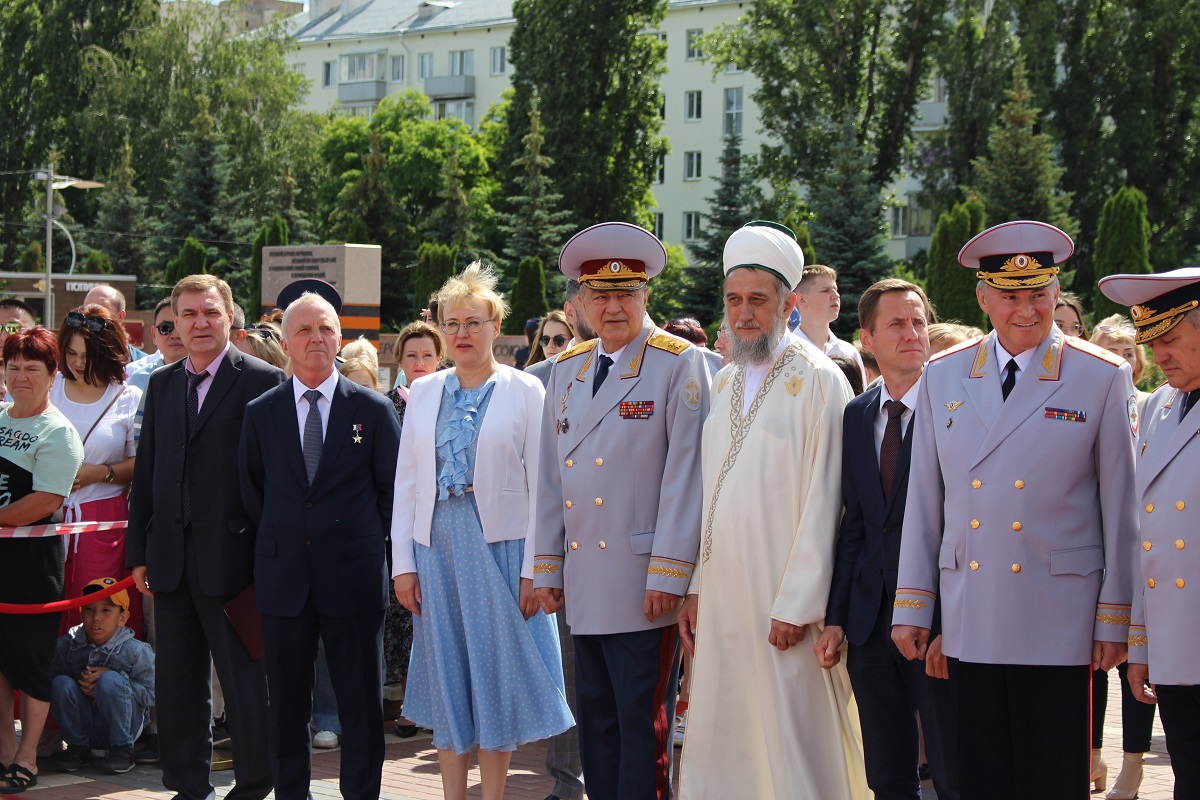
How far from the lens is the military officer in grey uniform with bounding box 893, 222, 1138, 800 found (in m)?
4.27

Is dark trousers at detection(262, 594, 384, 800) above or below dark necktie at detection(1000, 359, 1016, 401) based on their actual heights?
below

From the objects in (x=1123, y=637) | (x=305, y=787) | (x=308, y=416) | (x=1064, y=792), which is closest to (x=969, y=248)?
(x=1123, y=637)

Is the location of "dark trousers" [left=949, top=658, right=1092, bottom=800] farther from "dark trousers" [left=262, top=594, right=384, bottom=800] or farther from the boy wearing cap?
the boy wearing cap

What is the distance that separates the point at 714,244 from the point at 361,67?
1932 inches

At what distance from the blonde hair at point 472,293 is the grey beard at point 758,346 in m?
1.25

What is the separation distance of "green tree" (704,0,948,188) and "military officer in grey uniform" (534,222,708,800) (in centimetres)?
3920

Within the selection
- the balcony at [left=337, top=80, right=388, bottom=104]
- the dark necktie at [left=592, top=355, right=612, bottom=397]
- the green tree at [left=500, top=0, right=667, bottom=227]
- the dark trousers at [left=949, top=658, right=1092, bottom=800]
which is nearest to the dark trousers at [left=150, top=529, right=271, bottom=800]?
the dark necktie at [left=592, top=355, right=612, bottom=397]

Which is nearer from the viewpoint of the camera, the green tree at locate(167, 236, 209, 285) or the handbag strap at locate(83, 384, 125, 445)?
the handbag strap at locate(83, 384, 125, 445)

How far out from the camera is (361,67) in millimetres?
81125

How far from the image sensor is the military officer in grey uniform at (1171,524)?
4.05 metres

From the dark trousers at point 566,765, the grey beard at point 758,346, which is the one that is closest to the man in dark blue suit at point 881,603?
the grey beard at point 758,346

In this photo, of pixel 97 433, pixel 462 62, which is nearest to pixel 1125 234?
pixel 97 433

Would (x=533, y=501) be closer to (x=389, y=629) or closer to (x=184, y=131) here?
(x=389, y=629)

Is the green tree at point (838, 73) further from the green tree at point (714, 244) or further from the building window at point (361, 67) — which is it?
the building window at point (361, 67)
